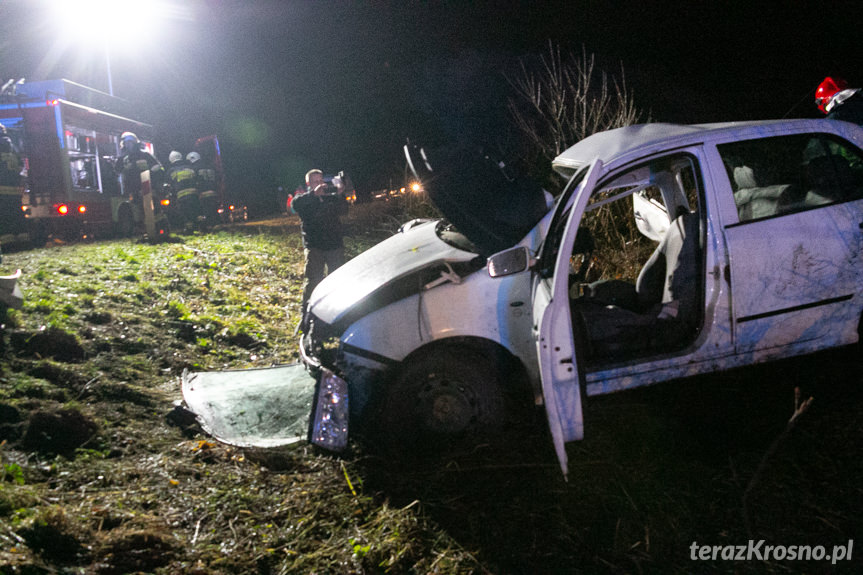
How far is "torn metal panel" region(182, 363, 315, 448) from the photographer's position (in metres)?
4.14

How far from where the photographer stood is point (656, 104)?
1909cm

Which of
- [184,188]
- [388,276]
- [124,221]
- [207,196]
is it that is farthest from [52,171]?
[388,276]

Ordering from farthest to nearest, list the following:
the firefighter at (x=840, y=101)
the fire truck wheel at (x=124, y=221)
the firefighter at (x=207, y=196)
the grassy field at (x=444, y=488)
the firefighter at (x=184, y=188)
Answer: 1. the firefighter at (x=207, y=196)
2. the fire truck wheel at (x=124, y=221)
3. the firefighter at (x=184, y=188)
4. the firefighter at (x=840, y=101)
5. the grassy field at (x=444, y=488)

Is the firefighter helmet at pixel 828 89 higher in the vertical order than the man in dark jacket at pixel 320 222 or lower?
higher

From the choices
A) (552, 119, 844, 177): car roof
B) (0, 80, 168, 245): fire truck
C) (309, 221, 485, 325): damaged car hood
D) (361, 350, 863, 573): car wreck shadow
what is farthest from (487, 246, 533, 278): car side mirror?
(0, 80, 168, 245): fire truck

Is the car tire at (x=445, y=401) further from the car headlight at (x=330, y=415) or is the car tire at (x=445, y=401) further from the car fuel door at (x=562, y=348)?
the car fuel door at (x=562, y=348)

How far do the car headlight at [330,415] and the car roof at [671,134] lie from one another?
1.95m

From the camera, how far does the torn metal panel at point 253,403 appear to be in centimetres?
414

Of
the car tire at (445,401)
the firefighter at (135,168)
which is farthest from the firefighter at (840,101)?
the firefighter at (135,168)

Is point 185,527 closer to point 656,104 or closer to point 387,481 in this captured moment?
point 387,481

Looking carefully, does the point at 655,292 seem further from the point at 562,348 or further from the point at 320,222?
the point at 320,222

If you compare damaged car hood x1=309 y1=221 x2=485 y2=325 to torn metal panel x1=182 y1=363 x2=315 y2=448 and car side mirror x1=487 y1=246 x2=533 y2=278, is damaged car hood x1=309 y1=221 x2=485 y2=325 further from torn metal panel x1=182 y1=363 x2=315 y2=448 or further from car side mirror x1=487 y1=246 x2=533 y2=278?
torn metal panel x1=182 y1=363 x2=315 y2=448

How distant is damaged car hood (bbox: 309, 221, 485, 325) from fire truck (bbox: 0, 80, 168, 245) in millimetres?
9624

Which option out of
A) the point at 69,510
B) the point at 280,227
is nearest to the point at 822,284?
the point at 69,510
